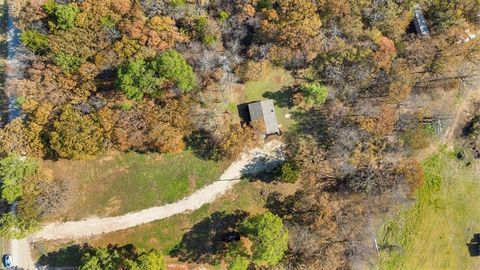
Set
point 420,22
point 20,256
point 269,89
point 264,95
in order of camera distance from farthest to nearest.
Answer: point 420,22 < point 269,89 < point 264,95 < point 20,256

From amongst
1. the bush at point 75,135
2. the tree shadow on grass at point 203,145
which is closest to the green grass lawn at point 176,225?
the tree shadow on grass at point 203,145

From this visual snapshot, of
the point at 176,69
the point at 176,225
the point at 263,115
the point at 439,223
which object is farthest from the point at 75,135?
the point at 439,223

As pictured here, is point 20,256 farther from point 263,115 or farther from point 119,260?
point 263,115

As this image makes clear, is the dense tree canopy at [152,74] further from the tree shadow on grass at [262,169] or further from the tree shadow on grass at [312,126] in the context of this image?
the tree shadow on grass at [312,126]

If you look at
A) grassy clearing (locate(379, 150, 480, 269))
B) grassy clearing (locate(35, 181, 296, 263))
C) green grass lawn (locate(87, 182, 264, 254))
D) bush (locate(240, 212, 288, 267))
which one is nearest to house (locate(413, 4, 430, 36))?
grassy clearing (locate(379, 150, 480, 269))

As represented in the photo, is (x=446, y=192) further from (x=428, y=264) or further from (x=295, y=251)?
(x=295, y=251)

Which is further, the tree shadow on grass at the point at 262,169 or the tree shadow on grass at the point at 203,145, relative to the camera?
the tree shadow on grass at the point at 262,169
